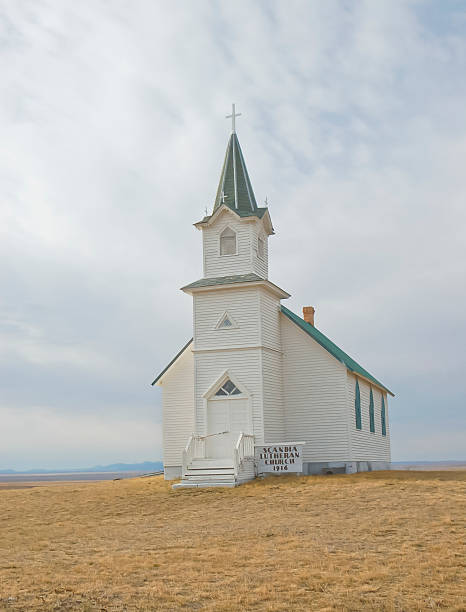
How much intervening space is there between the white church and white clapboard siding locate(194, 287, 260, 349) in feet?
0.13

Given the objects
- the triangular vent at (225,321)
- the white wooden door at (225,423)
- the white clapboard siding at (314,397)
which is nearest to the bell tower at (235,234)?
the triangular vent at (225,321)

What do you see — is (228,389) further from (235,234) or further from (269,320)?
Answer: (235,234)

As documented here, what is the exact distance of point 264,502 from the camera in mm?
20672

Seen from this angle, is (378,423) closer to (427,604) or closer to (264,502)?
(264,502)

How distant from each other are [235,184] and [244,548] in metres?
20.2

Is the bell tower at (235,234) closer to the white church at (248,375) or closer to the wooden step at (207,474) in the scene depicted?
the white church at (248,375)

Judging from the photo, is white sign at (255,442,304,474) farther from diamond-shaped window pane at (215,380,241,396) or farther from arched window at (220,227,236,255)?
arched window at (220,227,236,255)

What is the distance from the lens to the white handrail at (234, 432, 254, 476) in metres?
25.0

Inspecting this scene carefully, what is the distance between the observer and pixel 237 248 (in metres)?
29.7

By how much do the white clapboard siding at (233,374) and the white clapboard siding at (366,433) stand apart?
418 cm

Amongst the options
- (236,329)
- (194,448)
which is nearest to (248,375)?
(236,329)

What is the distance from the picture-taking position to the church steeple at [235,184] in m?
30.7

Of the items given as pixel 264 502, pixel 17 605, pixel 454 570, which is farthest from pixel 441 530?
pixel 17 605

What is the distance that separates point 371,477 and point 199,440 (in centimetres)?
661
